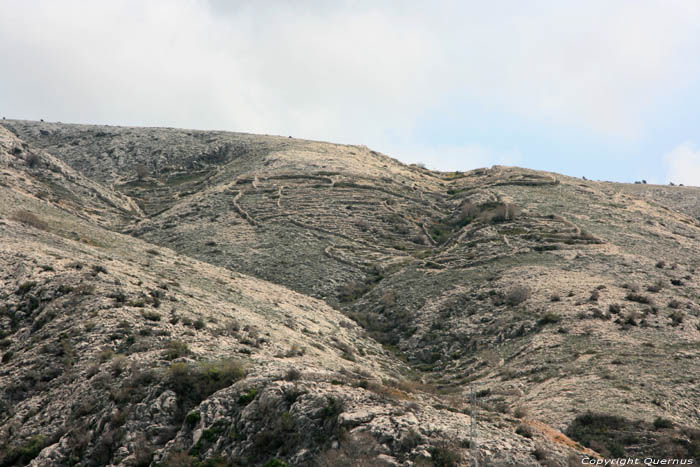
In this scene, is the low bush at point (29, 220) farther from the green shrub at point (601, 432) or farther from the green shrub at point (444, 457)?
the green shrub at point (601, 432)

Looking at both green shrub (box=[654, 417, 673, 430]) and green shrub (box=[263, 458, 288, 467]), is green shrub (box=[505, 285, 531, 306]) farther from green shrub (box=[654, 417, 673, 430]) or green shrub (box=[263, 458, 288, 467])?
green shrub (box=[263, 458, 288, 467])

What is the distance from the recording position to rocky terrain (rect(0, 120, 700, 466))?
19.0 meters

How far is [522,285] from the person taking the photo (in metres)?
41.3

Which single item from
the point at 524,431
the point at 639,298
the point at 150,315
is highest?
the point at 639,298

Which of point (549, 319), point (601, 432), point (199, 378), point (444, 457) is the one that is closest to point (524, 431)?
point (444, 457)

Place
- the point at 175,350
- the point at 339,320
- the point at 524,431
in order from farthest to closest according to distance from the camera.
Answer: the point at 339,320
the point at 175,350
the point at 524,431

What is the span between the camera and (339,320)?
41.1 meters

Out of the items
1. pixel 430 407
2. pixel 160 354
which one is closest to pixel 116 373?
pixel 160 354

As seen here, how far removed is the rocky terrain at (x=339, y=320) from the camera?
19031 millimetres

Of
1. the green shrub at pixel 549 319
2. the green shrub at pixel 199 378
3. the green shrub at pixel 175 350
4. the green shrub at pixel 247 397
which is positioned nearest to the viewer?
the green shrub at pixel 247 397

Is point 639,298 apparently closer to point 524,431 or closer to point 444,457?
point 524,431

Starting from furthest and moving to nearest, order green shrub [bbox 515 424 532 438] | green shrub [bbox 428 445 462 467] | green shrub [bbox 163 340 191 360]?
green shrub [bbox 163 340 191 360] → green shrub [bbox 515 424 532 438] → green shrub [bbox 428 445 462 467]

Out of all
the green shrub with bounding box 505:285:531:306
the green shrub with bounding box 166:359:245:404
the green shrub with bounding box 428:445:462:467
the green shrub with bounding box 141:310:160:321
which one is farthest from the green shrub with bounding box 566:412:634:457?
the green shrub with bounding box 141:310:160:321

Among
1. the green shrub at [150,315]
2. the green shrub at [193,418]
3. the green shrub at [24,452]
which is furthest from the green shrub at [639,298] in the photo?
the green shrub at [24,452]
